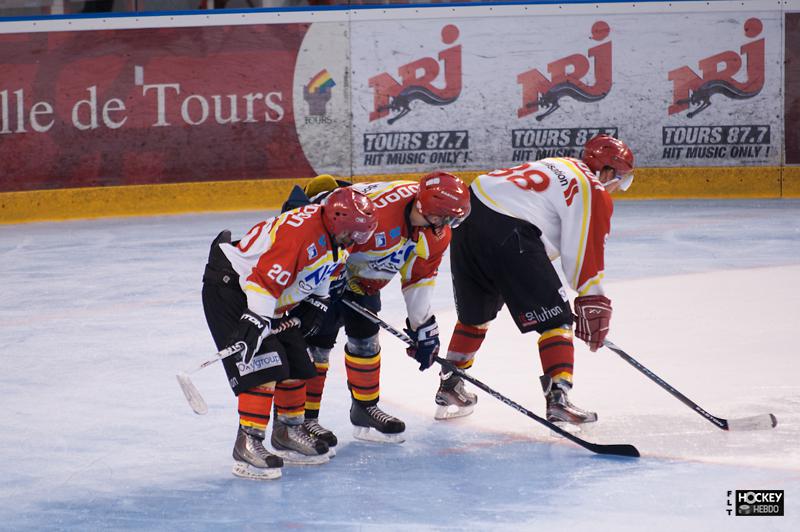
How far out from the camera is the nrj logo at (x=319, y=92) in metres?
10.6

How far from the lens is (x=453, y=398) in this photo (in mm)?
5016

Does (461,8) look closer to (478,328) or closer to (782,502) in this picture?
(478,328)

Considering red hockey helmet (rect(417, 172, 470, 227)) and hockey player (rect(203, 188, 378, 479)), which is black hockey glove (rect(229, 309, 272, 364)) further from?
red hockey helmet (rect(417, 172, 470, 227))

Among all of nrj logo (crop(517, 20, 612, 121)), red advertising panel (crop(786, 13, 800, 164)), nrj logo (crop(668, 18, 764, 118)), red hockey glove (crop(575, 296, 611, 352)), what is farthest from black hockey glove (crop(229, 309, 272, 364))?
red advertising panel (crop(786, 13, 800, 164))

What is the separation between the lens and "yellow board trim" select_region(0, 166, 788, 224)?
10234 millimetres

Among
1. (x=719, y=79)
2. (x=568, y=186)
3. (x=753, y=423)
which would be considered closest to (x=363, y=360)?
(x=568, y=186)

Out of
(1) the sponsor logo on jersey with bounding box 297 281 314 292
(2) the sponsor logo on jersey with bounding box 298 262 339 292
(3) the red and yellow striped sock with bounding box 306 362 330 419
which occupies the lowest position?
(3) the red and yellow striped sock with bounding box 306 362 330 419

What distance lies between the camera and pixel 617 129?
426 inches

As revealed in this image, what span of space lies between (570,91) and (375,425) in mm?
6580

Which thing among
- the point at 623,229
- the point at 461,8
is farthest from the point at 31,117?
the point at 623,229

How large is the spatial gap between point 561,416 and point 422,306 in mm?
648

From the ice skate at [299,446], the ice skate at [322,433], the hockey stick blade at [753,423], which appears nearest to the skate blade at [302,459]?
the ice skate at [299,446]

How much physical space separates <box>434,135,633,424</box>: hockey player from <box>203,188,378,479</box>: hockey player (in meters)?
0.73

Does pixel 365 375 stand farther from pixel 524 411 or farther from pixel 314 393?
pixel 524 411
